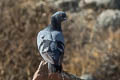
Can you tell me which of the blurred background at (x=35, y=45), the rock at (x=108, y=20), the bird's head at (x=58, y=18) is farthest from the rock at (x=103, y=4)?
the bird's head at (x=58, y=18)

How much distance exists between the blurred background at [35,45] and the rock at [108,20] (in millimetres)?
120

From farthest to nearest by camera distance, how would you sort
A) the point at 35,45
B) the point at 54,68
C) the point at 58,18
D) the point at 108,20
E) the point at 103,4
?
the point at 103,4 → the point at 108,20 → the point at 35,45 → the point at 58,18 → the point at 54,68

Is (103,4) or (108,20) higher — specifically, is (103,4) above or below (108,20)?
above

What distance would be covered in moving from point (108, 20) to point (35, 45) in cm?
293

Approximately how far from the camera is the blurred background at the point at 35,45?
8727 millimetres

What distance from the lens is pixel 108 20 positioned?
1093cm

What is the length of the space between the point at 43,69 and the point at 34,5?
16.9ft

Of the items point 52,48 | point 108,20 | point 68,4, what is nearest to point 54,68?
point 52,48

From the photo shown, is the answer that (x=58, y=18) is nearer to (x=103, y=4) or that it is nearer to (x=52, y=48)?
(x=52, y=48)

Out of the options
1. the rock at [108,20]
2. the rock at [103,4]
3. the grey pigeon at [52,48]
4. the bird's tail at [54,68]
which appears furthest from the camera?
the rock at [103,4]

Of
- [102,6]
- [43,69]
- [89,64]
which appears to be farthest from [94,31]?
[43,69]

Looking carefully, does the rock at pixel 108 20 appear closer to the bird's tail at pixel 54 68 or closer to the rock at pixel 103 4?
the rock at pixel 103 4

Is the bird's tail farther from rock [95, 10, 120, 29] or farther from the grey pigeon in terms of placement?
rock [95, 10, 120, 29]

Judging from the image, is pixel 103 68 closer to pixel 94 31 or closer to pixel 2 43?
pixel 94 31
